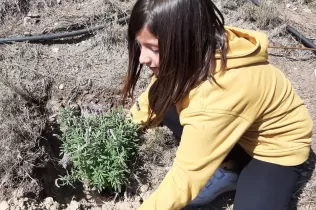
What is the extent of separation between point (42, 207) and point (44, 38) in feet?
3.72

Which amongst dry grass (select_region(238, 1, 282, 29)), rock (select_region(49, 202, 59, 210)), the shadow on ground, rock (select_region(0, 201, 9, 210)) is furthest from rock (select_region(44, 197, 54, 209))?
dry grass (select_region(238, 1, 282, 29))

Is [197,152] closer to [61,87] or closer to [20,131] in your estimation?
[20,131]

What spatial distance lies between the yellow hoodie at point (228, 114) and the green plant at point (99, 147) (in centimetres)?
→ 29

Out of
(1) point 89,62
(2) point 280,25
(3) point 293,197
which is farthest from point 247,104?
(2) point 280,25

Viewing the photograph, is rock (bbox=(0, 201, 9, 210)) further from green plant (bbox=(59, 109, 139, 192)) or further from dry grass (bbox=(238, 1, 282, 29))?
dry grass (bbox=(238, 1, 282, 29))

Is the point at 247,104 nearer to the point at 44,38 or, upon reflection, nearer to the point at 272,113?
the point at 272,113

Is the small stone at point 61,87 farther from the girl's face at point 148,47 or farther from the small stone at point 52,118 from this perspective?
A: the girl's face at point 148,47

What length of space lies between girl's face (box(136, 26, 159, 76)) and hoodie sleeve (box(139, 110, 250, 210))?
0.22m

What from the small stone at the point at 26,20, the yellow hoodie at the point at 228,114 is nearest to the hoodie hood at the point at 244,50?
the yellow hoodie at the point at 228,114

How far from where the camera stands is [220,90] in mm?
1529

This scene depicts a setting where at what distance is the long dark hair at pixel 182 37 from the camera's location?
144cm

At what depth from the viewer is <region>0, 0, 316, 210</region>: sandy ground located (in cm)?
222

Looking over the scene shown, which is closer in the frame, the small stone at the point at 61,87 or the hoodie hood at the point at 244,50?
the hoodie hood at the point at 244,50

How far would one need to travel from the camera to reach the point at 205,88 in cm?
153
